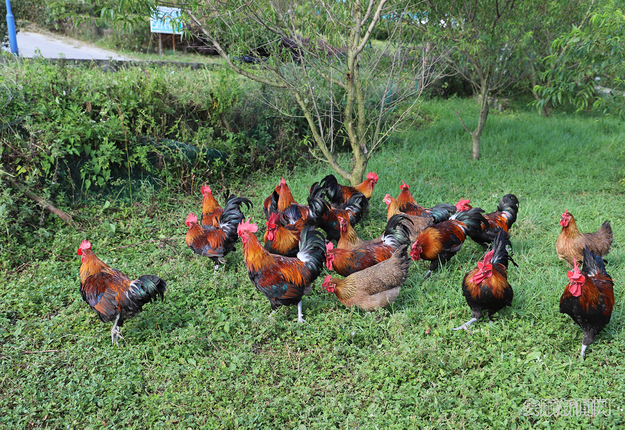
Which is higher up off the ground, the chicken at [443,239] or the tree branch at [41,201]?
the chicken at [443,239]

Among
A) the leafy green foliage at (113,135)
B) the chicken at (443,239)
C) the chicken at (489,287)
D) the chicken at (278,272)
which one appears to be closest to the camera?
the chicken at (489,287)

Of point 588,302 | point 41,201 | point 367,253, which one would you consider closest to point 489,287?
point 588,302

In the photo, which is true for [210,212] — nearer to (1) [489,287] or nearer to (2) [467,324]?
(2) [467,324]

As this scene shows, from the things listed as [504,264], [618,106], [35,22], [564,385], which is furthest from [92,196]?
[35,22]

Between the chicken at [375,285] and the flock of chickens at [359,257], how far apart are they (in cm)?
1

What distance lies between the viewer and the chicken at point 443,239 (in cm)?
508

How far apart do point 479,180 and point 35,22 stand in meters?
22.4

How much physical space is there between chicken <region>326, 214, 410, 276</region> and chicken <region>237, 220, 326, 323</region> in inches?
13.0

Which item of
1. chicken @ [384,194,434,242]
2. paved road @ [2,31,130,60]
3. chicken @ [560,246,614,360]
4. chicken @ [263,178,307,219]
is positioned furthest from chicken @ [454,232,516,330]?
paved road @ [2,31,130,60]

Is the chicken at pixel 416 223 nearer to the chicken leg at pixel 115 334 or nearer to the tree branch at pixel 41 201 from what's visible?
the chicken leg at pixel 115 334

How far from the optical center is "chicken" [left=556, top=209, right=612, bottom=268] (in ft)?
16.4

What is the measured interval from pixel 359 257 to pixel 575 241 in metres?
2.54

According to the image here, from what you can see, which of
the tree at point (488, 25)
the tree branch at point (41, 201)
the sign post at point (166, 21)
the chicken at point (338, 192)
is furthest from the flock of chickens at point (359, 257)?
the tree at point (488, 25)

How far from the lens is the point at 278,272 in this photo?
4.47 m
